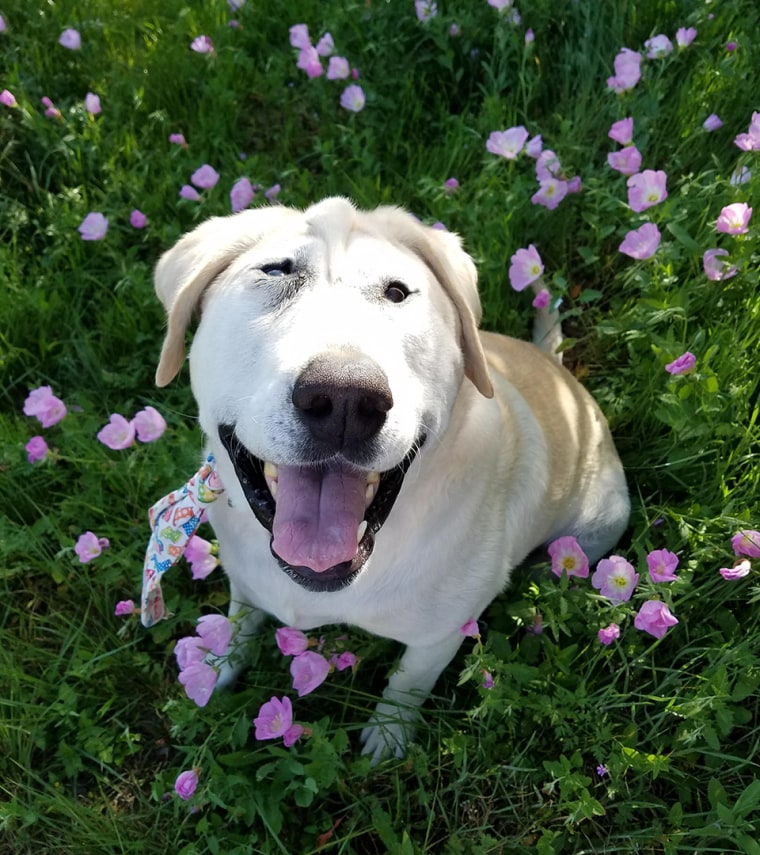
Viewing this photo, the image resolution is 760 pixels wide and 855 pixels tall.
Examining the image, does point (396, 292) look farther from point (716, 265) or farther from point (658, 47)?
point (658, 47)

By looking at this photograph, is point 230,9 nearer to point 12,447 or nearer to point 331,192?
point 331,192

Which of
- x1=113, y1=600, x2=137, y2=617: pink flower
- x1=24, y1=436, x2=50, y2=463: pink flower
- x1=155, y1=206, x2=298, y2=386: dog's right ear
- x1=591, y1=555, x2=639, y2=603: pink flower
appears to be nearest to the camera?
x1=155, y1=206, x2=298, y2=386: dog's right ear

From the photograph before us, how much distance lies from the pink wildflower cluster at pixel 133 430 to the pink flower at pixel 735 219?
194cm

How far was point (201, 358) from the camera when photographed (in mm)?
1724

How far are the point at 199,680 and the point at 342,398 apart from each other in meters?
1.05

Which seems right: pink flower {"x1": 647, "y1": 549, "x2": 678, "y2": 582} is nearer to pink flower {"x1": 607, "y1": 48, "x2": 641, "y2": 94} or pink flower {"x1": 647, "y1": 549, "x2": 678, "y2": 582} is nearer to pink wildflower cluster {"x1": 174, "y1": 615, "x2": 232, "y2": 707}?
pink wildflower cluster {"x1": 174, "y1": 615, "x2": 232, "y2": 707}

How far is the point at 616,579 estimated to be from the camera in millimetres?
2053

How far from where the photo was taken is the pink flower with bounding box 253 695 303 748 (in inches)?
78.7

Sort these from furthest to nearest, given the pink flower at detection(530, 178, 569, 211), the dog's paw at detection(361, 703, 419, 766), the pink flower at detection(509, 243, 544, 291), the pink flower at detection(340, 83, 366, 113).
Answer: the pink flower at detection(340, 83, 366, 113)
the pink flower at detection(530, 178, 569, 211)
the pink flower at detection(509, 243, 544, 291)
the dog's paw at detection(361, 703, 419, 766)

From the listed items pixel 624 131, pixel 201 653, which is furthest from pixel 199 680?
pixel 624 131

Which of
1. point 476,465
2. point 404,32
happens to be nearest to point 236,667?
point 476,465

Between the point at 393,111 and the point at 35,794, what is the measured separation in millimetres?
3186

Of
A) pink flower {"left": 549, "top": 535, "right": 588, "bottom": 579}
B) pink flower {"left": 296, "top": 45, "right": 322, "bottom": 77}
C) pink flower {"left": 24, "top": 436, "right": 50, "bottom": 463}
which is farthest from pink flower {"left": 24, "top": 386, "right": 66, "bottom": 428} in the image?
pink flower {"left": 296, "top": 45, "right": 322, "bottom": 77}

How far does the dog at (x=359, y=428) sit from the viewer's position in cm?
150
